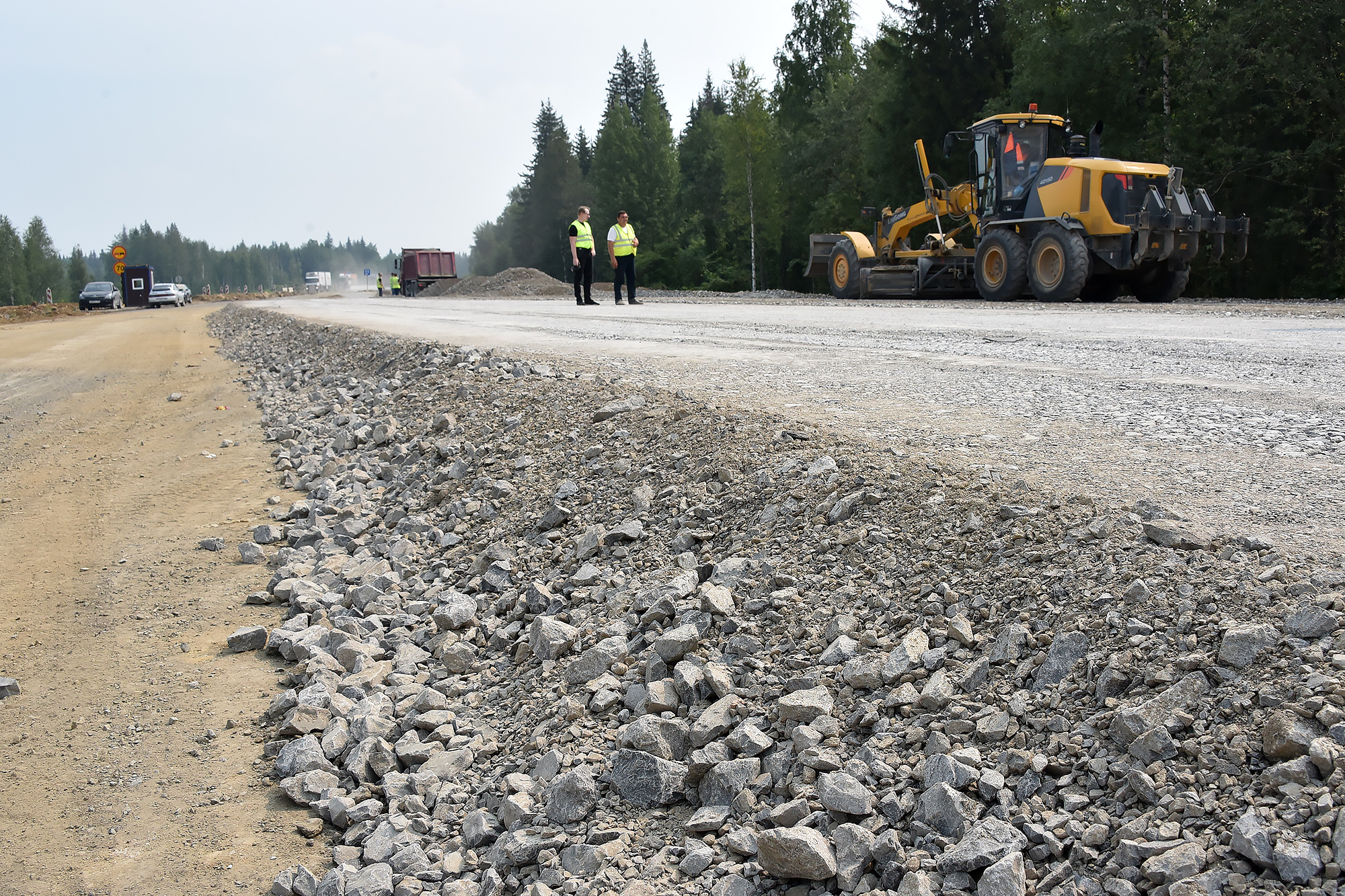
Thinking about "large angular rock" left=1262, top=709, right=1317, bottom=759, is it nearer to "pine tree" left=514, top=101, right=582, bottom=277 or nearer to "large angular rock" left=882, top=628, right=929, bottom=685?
"large angular rock" left=882, top=628, right=929, bottom=685

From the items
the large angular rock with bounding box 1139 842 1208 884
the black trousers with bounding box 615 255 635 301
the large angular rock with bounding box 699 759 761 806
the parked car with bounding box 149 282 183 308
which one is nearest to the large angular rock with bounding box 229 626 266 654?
the large angular rock with bounding box 699 759 761 806

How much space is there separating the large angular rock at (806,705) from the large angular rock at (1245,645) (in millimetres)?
1055

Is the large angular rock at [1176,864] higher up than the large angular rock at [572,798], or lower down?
higher up

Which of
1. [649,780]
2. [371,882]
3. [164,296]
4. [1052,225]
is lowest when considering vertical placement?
[371,882]

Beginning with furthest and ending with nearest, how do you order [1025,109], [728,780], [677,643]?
[1025,109]
[677,643]
[728,780]

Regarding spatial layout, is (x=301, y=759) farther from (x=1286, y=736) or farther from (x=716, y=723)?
(x=1286, y=736)

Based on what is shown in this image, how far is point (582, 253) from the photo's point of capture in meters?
19.2

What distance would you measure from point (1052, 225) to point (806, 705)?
15.5 m

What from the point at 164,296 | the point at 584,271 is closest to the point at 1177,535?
the point at 584,271

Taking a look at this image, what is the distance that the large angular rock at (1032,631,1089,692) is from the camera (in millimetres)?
2574

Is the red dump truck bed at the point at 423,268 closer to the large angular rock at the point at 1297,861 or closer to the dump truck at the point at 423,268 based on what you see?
the dump truck at the point at 423,268

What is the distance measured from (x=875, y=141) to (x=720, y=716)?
32.0 meters

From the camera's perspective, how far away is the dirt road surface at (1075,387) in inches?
135

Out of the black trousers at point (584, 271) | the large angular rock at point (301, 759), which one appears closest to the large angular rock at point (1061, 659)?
the large angular rock at point (301, 759)
